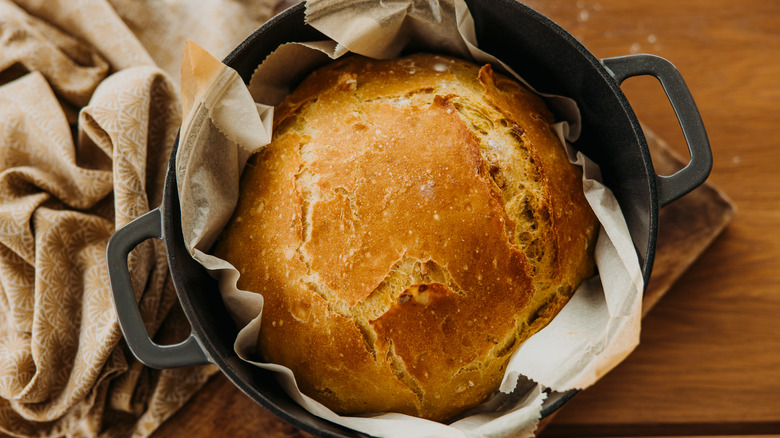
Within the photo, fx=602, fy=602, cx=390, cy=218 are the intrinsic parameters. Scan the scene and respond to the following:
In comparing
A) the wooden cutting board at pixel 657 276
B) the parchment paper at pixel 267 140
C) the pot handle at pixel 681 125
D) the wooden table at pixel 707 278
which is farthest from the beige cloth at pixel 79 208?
the pot handle at pixel 681 125

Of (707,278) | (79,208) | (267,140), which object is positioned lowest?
(707,278)

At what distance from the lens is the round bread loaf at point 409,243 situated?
870 millimetres

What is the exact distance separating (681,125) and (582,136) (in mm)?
200

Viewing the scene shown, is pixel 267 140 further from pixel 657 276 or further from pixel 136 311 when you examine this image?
pixel 657 276

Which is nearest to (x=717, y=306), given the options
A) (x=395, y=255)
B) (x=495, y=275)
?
(x=495, y=275)

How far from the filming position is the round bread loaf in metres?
0.87

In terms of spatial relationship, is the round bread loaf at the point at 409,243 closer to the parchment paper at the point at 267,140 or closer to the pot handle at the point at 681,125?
the parchment paper at the point at 267,140

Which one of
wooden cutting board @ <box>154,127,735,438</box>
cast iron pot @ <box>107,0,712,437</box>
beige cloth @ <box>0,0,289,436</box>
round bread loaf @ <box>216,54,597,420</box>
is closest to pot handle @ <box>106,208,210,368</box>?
cast iron pot @ <box>107,0,712,437</box>

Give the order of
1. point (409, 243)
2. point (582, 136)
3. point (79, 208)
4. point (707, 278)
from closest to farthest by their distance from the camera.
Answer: point (409, 243)
point (582, 136)
point (79, 208)
point (707, 278)

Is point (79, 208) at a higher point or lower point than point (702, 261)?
higher

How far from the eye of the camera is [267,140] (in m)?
0.96

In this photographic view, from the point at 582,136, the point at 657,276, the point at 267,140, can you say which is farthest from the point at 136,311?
the point at 657,276

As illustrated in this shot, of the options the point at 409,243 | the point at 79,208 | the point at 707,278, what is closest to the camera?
the point at 409,243

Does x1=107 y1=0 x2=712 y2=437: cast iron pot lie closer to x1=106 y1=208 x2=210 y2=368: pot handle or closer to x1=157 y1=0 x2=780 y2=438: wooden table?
x1=106 y1=208 x2=210 y2=368: pot handle
